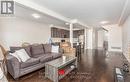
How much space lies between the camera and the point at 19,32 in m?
5.26

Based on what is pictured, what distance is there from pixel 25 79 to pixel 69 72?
4.52 feet

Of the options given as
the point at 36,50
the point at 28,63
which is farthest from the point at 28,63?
the point at 36,50

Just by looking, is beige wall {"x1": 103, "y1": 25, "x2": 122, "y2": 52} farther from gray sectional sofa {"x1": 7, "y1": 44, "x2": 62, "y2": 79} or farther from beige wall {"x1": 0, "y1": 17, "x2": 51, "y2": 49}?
gray sectional sofa {"x1": 7, "y1": 44, "x2": 62, "y2": 79}

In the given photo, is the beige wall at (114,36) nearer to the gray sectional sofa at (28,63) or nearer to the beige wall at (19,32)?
the beige wall at (19,32)

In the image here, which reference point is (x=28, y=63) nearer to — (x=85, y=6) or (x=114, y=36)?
(x=85, y=6)

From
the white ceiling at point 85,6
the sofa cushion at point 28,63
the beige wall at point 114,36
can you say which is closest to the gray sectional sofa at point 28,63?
the sofa cushion at point 28,63

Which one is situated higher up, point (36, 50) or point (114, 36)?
point (114, 36)

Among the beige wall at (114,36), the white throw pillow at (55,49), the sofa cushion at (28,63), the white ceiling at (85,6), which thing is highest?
the white ceiling at (85,6)

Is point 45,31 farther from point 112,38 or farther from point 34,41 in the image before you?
point 112,38

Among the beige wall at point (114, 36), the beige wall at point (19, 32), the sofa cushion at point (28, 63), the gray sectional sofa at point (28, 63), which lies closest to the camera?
the gray sectional sofa at point (28, 63)

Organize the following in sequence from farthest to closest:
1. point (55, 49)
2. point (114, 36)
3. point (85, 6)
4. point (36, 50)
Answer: point (114, 36), point (55, 49), point (36, 50), point (85, 6)

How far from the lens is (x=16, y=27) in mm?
5090

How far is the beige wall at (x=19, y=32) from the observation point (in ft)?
14.9

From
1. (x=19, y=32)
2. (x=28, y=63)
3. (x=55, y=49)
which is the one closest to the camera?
(x=28, y=63)
